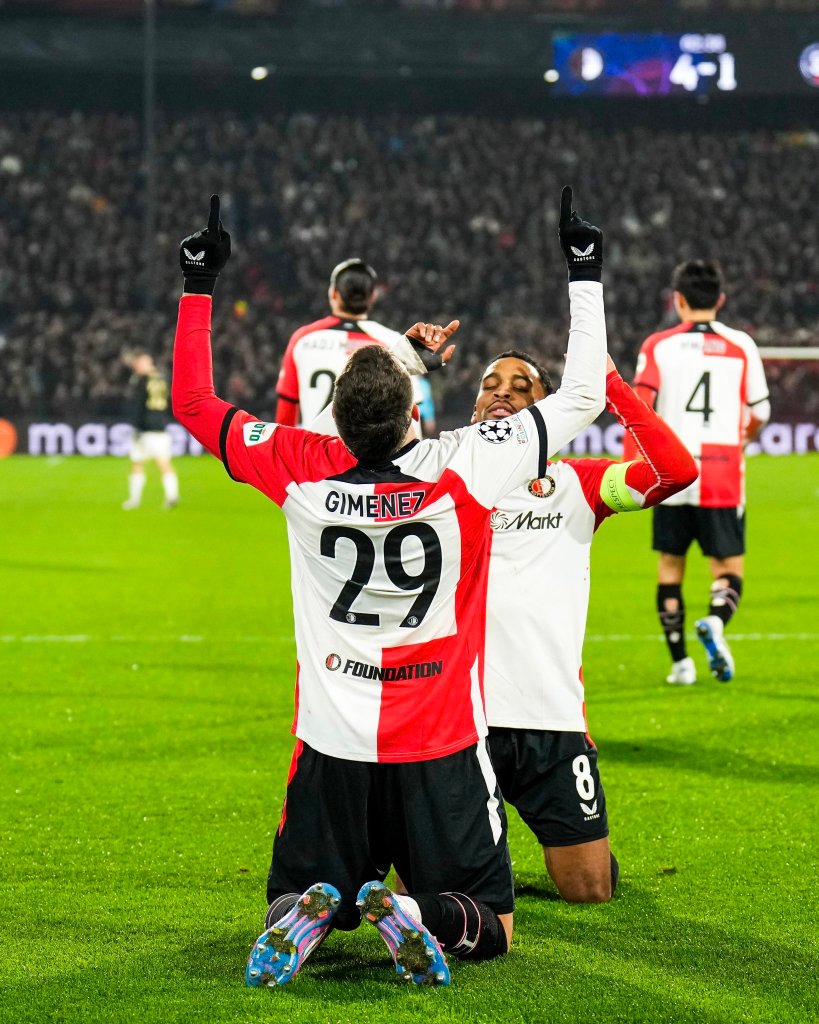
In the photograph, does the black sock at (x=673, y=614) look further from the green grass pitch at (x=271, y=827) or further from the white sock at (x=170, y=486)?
the white sock at (x=170, y=486)

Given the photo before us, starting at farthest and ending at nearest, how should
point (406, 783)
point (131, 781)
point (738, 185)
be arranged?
point (738, 185)
point (131, 781)
point (406, 783)

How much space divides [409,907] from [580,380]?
134cm

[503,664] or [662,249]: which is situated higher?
[662,249]

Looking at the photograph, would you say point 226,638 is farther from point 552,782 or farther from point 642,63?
point 642,63

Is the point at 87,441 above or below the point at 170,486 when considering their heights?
above

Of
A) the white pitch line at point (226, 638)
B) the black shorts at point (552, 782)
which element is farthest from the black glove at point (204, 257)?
the white pitch line at point (226, 638)

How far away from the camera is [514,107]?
37938mm

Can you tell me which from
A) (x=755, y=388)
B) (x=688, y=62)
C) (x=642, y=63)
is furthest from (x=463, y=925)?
(x=688, y=62)

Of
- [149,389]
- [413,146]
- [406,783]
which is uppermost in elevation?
[413,146]

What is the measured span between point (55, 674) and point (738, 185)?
30.5 m

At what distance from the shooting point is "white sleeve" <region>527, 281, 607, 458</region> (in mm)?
3721

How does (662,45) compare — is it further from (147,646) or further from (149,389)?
(147,646)

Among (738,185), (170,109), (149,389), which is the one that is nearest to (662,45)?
(738,185)

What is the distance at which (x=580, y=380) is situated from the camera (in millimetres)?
3730
